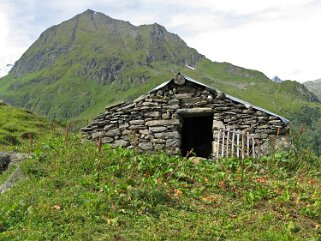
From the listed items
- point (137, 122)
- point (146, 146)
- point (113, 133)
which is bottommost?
point (146, 146)

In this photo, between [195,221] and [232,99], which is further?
[232,99]

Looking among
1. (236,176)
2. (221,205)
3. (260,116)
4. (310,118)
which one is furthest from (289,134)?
(310,118)

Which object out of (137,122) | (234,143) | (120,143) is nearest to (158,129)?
(137,122)

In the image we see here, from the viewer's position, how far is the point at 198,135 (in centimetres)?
2062

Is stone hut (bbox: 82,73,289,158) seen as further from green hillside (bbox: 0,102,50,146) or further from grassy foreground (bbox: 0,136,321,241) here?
green hillside (bbox: 0,102,50,146)

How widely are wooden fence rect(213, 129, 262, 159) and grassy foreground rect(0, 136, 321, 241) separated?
4.41 feet

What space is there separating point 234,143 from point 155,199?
6.53 metres

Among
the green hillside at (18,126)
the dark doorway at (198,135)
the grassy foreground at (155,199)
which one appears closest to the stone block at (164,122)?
the grassy foreground at (155,199)

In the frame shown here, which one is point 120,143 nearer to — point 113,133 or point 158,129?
point 113,133

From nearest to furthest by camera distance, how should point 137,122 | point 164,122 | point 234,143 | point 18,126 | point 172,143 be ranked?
point 234,143 → point 172,143 → point 164,122 → point 137,122 → point 18,126

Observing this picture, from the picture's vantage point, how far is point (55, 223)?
24.5 feet

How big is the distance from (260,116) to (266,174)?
3.53 meters

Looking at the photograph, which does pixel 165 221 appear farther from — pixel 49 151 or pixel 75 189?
pixel 49 151

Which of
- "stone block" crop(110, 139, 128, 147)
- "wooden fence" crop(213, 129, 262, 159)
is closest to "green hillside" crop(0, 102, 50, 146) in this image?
"stone block" crop(110, 139, 128, 147)
